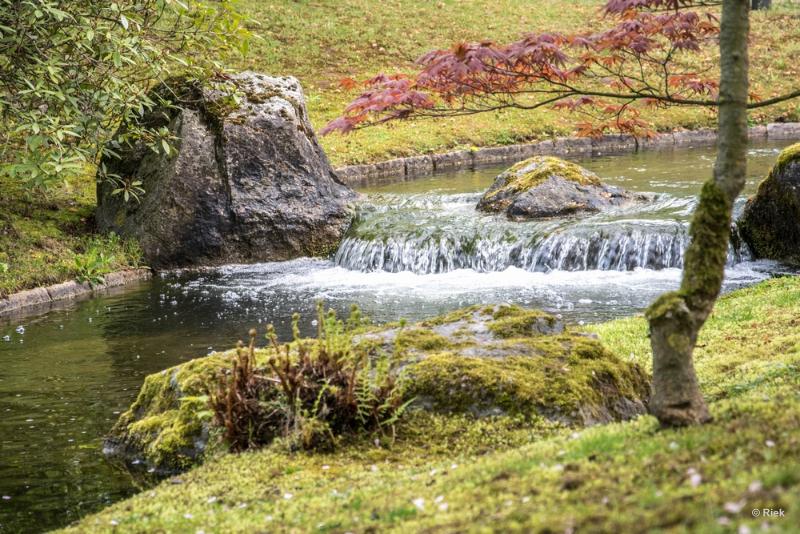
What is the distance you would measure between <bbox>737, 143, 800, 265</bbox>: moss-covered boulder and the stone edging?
1071cm

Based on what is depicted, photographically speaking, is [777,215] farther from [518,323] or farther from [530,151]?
[530,151]

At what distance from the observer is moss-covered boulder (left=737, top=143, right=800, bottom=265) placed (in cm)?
1276

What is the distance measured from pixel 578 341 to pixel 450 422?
139 cm

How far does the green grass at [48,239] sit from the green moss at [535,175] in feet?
23.7

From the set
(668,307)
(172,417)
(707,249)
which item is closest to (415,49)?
(172,417)

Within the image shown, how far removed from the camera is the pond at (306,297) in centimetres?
693

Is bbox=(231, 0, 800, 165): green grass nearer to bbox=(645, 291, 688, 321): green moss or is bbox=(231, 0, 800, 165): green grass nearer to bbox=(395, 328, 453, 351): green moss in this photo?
bbox=(395, 328, 453, 351): green moss

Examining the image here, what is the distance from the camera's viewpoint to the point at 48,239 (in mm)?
15016

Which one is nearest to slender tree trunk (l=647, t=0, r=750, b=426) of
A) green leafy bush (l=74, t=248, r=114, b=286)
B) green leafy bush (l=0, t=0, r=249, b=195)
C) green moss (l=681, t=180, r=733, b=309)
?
green moss (l=681, t=180, r=733, b=309)

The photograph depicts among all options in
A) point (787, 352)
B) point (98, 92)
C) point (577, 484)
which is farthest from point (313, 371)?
point (98, 92)

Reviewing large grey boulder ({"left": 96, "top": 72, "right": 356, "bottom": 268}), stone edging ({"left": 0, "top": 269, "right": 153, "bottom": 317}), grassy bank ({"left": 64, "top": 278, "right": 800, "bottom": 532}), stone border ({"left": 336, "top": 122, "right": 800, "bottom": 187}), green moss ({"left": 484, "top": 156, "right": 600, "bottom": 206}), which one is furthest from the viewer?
stone border ({"left": 336, "top": 122, "right": 800, "bottom": 187})

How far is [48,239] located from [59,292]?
1795 millimetres

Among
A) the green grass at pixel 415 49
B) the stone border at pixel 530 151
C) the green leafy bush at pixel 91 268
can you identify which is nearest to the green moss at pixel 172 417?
the green leafy bush at pixel 91 268

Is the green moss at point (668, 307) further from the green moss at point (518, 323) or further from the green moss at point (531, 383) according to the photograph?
the green moss at point (518, 323)
